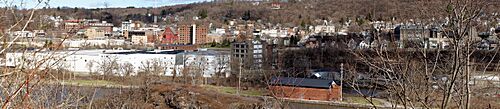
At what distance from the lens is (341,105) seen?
8.99 m

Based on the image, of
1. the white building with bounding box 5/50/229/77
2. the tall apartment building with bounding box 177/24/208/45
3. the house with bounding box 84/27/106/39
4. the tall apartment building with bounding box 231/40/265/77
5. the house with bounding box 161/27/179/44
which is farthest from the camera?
the tall apartment building with bounding box 177/24/208/45

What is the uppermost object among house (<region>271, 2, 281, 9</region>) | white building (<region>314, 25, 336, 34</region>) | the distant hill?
house (<region>271, 2, 281, 9</region>)

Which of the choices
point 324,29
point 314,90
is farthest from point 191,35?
point 314,90

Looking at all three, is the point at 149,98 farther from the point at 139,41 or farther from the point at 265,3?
the point at 265,3

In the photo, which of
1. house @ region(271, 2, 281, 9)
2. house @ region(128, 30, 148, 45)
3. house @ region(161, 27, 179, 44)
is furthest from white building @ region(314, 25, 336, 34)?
house @ region(271, 2, 281, 9)

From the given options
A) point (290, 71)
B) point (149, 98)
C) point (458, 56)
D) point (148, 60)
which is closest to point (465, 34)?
point (458, 56)

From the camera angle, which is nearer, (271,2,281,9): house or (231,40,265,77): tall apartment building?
(231,40,265,77): tall apartment building

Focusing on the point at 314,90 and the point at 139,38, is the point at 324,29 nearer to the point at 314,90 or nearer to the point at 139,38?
the point at 139,38

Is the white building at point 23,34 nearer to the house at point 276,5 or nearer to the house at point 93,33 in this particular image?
the house at point 93,33

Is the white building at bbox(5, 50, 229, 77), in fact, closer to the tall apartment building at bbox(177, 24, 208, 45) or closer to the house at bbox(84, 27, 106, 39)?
the house at bbox(84, 27, 106, 39)

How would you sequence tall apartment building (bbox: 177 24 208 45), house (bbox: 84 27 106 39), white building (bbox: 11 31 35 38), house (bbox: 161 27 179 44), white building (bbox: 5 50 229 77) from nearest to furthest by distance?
white building (bbox: 11 31 35 38) < house (bbox: 84 27 106 39) < white building (bbox: 5 50 229 77) < house (bbox: 161 27 179 44) < tall apartment building (bbox: 177 24 208 45)

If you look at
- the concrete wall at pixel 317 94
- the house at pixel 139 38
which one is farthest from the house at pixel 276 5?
the concrete wall at pixel 317 94

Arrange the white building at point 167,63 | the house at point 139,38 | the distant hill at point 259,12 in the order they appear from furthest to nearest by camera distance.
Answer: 1. the distant hill at point 259,12
2. the house at point 139,38
3. the white building at point 167,63

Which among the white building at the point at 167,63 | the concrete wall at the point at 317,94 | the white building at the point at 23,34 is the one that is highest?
the white building at the point at 23,34
